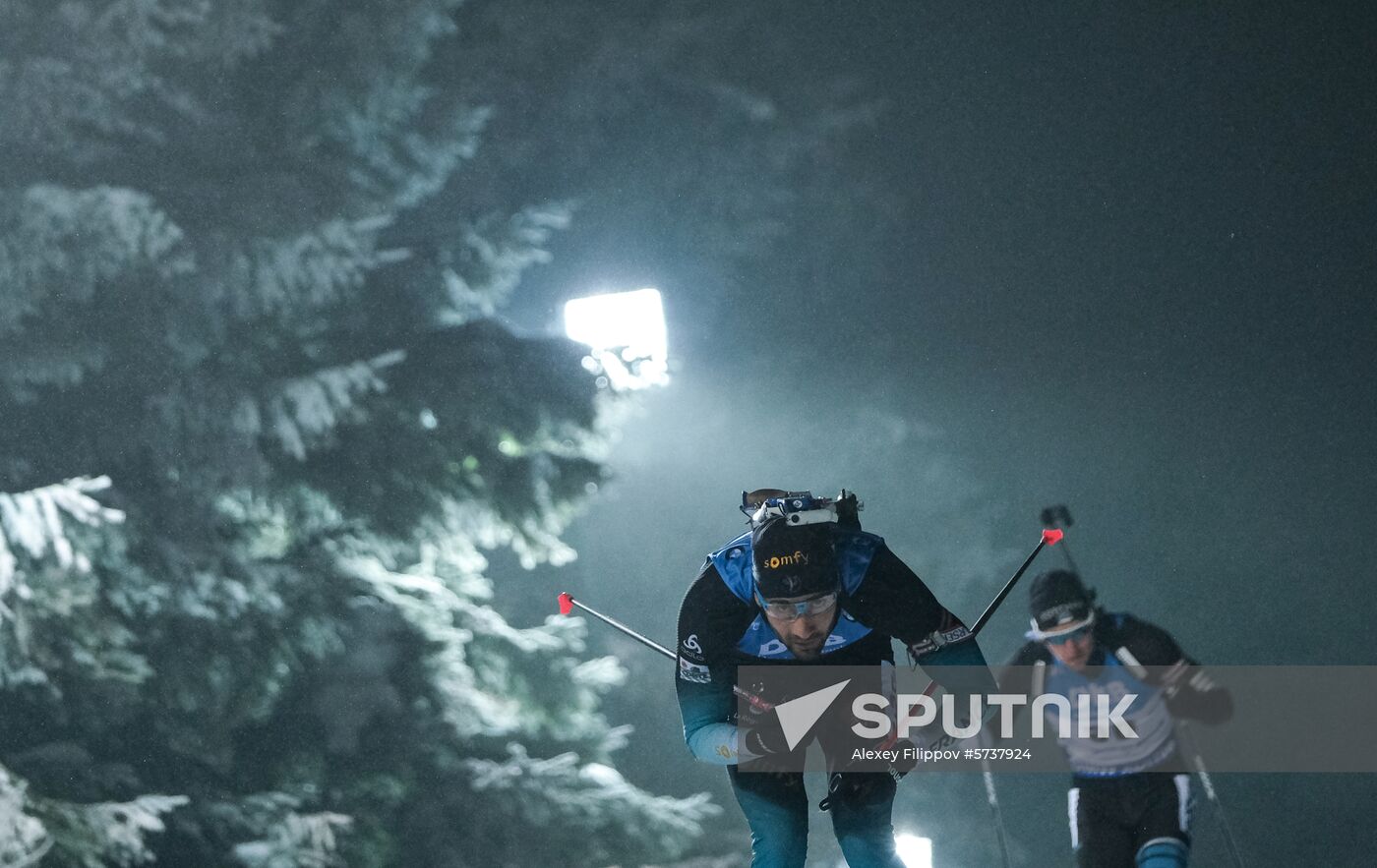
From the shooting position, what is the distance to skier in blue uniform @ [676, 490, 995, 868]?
3.03 metres

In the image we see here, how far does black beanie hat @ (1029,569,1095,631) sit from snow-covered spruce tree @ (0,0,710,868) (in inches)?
186

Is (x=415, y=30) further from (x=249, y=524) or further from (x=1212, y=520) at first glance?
(x=1212, y=520)

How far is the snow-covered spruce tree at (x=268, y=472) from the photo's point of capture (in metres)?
7.53

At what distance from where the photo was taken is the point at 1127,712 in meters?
4.52

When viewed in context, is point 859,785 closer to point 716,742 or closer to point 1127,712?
point 716,742

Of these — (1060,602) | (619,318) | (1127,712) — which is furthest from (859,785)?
A: (619,318)

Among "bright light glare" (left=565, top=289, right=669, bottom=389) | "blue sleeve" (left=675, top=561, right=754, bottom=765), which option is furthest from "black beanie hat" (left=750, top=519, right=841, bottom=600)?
"bright light glare" (left=565, top=289, right=669, bottom=389)

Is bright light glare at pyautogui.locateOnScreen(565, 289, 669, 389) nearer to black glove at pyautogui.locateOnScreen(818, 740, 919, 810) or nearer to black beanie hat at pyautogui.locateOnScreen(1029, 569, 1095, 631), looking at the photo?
black beanie hat at pyautogui.locateOnScreen(1029, 569, 1095, 631)

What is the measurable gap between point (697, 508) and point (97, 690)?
27.1 ft

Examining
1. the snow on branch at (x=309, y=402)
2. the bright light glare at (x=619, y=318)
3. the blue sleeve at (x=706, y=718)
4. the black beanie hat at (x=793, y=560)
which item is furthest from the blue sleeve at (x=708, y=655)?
the bright light glare at (x=619, y=318)

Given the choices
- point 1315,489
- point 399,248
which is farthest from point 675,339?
point 1315,489

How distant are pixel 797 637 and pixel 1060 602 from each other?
169 cm

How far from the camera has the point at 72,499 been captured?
5074 mm

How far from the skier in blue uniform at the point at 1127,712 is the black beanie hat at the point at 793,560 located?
1.76 metres
